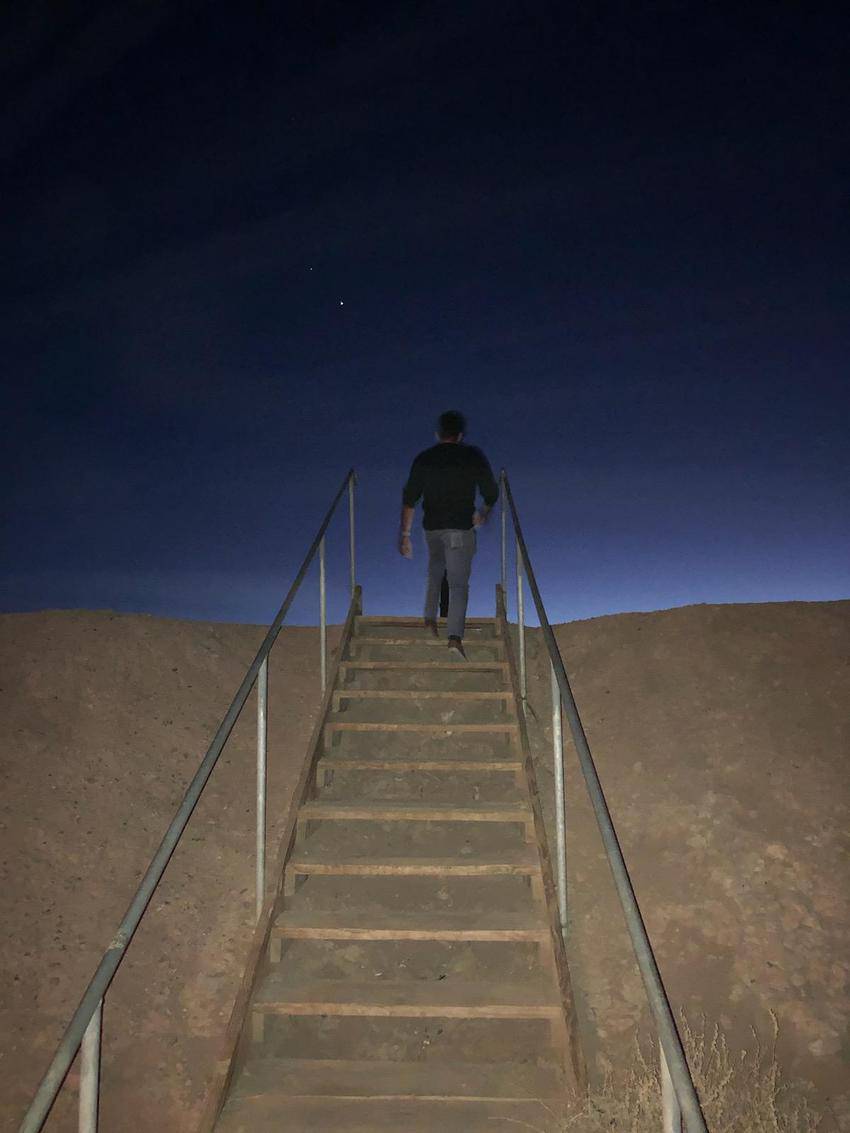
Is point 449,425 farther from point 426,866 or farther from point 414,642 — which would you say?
point 426,866

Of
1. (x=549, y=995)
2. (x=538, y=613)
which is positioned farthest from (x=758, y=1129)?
(x=538, y=613)

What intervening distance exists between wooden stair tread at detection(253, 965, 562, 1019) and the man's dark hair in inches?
148

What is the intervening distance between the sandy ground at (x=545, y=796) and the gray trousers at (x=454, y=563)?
125 centimetres

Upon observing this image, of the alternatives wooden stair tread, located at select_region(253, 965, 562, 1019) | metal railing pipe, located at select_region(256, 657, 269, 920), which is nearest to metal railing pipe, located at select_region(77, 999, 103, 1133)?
wooden stair tread, located at select_region(253, 965, 562, 1019)

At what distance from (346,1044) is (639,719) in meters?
3.51

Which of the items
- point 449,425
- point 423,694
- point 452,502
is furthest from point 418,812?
point 449,425

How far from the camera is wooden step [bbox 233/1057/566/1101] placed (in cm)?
279

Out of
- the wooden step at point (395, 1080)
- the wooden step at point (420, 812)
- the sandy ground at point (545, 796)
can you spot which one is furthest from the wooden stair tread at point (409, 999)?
the wooden step at point (420, 812)

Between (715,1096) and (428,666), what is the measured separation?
3.17m

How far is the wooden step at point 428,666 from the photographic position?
5625 millimetres

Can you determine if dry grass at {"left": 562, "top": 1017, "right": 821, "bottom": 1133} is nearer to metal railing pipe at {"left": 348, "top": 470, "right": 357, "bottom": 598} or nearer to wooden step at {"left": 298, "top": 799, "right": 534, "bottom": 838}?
wooden step at {"left": 298, "top": 799, "right": 534, "bottom": 838}

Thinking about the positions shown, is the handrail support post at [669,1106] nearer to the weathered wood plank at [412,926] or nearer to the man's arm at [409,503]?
the weathered wood plank at [412,926]

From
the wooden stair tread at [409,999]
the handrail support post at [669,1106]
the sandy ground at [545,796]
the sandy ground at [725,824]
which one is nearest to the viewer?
the handrail support post at [669,1106]

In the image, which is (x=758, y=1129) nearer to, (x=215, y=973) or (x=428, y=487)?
(x=215, y=973)
